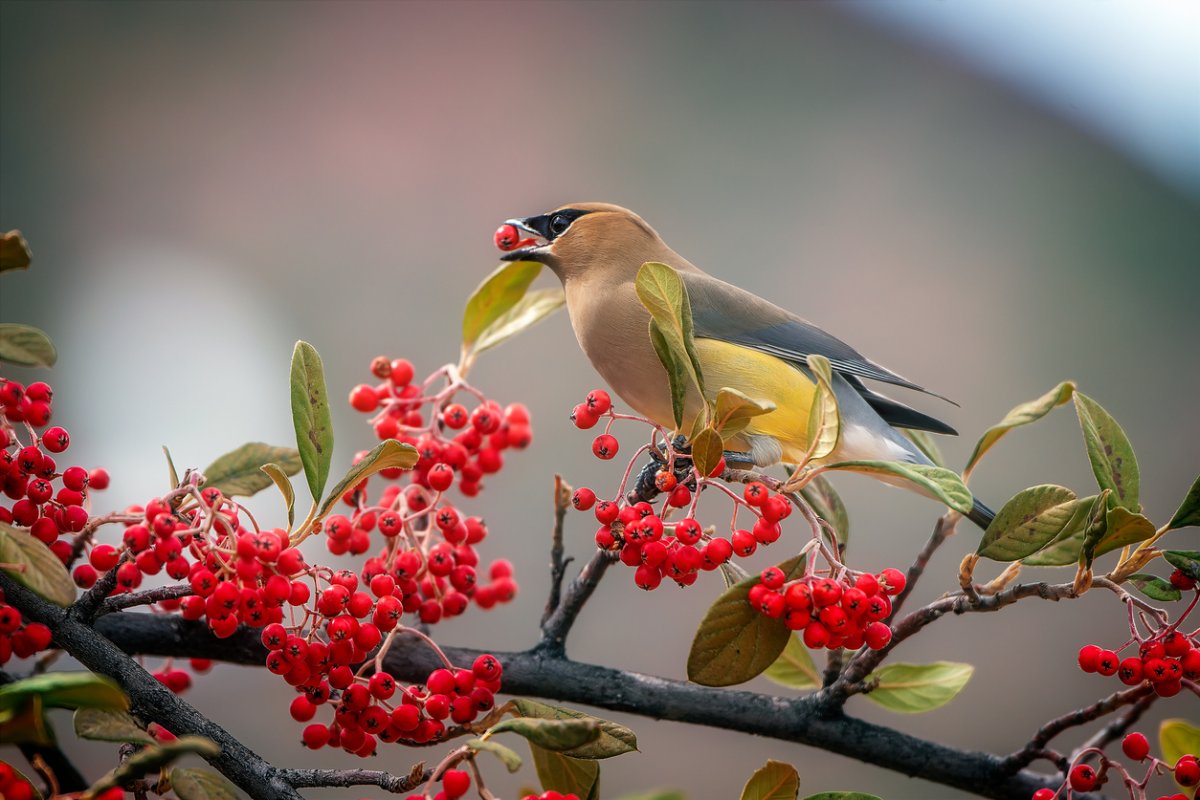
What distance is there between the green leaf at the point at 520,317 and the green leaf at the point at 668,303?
1.93 ft

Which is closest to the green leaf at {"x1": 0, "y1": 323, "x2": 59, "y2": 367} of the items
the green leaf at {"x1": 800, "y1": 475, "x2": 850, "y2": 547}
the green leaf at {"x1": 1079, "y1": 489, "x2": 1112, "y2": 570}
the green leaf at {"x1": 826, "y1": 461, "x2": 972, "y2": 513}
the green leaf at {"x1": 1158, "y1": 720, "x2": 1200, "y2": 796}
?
the green leaf at {"x1": 826, "y1": 461, "x2": 972, "y2": 513}

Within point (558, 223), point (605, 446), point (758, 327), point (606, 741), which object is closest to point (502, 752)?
point (606, 741)

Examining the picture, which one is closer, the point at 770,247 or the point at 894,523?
the point at 894,523

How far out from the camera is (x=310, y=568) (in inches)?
55.6

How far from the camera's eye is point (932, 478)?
1436mm

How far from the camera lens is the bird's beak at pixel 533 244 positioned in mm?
2623

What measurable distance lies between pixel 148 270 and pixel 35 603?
14.6ft

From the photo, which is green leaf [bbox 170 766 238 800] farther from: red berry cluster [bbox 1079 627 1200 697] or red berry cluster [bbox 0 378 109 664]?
red berry cluster [bbox 1079 627 1200 697]

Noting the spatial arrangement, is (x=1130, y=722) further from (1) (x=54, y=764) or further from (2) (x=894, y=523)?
(2) (x=894, y=523)

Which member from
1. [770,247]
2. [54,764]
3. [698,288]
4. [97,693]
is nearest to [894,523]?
[770,247]

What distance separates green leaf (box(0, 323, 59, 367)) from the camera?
1301mm

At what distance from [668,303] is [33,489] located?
881 millimetres

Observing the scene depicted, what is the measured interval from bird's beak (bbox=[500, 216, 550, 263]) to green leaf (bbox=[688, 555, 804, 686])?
1.33 meters

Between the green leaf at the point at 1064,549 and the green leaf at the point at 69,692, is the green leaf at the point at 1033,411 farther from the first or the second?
the green leaf at the point at 69,692
